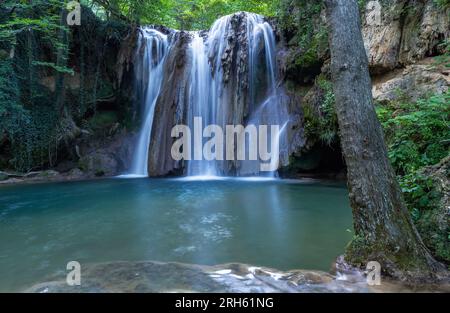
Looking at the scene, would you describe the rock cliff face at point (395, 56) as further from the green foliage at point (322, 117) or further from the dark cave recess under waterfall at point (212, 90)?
the dark cave recess under waterfall at point (212, 90)

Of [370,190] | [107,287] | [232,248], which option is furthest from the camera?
[232,248]

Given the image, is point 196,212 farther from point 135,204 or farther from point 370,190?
point 370,190

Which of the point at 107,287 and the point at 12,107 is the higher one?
the point at 12,107

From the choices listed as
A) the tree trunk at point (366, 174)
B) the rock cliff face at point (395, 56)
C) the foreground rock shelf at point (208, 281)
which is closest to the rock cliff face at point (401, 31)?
the rock cliff face at point (395, 56)

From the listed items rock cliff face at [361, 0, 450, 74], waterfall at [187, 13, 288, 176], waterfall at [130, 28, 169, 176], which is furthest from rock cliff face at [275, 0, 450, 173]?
waterfall at [130, 28, 169, 176]

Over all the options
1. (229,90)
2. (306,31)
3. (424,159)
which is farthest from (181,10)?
(424,159)

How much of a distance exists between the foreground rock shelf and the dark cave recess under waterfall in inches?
343

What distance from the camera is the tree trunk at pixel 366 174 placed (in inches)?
118

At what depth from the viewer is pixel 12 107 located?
1257cm

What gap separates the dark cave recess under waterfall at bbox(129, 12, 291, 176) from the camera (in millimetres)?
12922

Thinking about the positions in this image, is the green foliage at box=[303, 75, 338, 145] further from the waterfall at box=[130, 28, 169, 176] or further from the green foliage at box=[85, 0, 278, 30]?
the green foliage at box=[85, 0, 278, 30]

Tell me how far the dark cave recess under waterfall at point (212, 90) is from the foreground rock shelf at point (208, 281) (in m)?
8.71
